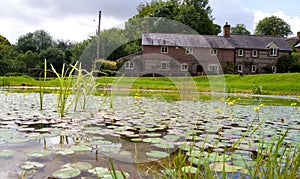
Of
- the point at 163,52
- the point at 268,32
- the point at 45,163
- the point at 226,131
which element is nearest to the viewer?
the point at 45,163

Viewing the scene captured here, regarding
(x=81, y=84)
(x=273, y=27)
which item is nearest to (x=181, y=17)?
(x=273, y=27)

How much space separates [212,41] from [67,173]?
29845 mm

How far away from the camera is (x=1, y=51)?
23.2 meters

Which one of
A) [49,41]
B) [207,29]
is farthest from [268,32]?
[49,41]

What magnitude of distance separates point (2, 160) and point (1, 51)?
24122 millimetres

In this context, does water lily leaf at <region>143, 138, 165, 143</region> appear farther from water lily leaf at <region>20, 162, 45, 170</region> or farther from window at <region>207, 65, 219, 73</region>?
window at <region>207, 65, 219, 73</region>

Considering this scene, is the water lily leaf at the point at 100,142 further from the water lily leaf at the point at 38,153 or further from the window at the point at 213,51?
the window at the point at 213,51

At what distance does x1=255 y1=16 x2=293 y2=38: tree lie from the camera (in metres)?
49.5

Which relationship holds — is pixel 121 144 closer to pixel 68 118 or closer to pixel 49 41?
pixel 68 118

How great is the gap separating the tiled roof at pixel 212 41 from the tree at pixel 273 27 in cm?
1848

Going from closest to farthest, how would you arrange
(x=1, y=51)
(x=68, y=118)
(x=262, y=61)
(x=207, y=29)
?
(x=68, y=118) → (x=1, y=51) → (x=262, y=61) → (x=207, y=29)

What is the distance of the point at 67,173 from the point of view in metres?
1.62

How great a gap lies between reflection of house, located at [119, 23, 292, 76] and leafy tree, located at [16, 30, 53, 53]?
52.7 ft

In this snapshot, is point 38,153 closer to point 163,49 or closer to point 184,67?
point 163,49
